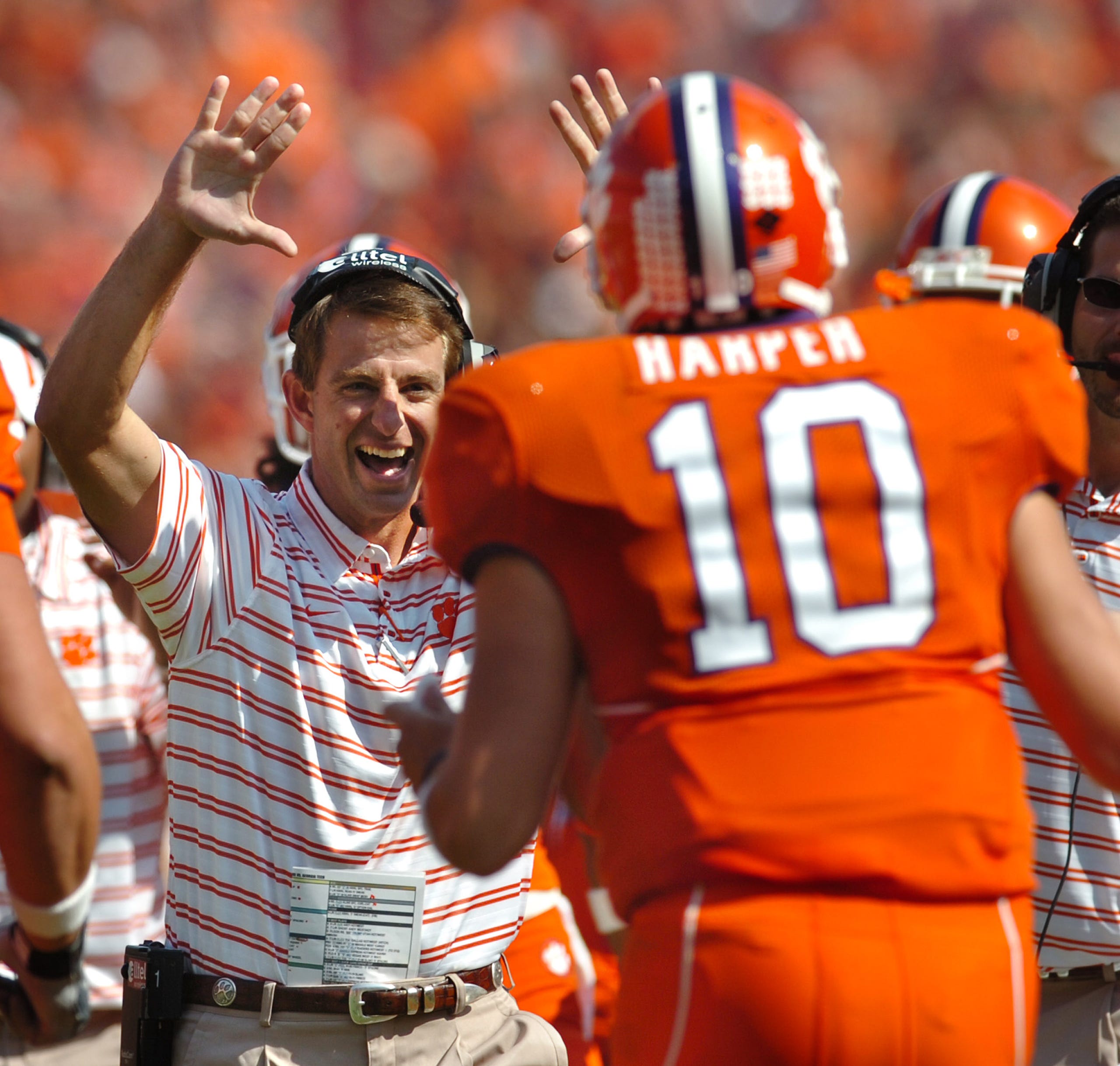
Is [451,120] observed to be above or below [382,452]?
above

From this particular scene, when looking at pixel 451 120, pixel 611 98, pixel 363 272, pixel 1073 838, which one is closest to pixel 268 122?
pixel 363 272

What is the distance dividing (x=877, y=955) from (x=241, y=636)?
1346 millimetres

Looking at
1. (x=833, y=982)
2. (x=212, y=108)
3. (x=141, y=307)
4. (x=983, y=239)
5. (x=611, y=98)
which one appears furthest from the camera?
(x=983, y=239)

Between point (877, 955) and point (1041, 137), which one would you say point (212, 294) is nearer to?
point (1041, 137)

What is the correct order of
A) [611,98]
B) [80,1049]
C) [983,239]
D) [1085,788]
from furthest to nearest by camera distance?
[983,239] → [80,1049] → [611,98] → [1085,788]

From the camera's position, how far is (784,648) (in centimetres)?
156

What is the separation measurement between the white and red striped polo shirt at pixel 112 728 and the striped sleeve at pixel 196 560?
1.38 metres

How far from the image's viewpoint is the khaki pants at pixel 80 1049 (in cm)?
367

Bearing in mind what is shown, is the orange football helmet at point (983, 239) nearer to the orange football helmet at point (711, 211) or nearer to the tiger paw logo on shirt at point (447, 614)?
the tiger paw logo on shirt at point (447, 614)

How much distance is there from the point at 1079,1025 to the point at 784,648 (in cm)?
157

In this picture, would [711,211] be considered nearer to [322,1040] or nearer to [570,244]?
[570,244]

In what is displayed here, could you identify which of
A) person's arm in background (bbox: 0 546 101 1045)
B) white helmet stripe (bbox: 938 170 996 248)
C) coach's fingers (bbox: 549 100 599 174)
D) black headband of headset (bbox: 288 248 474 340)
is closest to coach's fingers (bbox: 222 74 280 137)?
black headband of headset (bbox: 288 248 474 340)

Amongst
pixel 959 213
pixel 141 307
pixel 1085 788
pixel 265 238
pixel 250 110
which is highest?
pixel 959 213

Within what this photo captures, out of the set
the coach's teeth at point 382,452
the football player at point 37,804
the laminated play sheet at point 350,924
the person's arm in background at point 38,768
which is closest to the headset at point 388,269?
the coach's teeth at point 382,452
